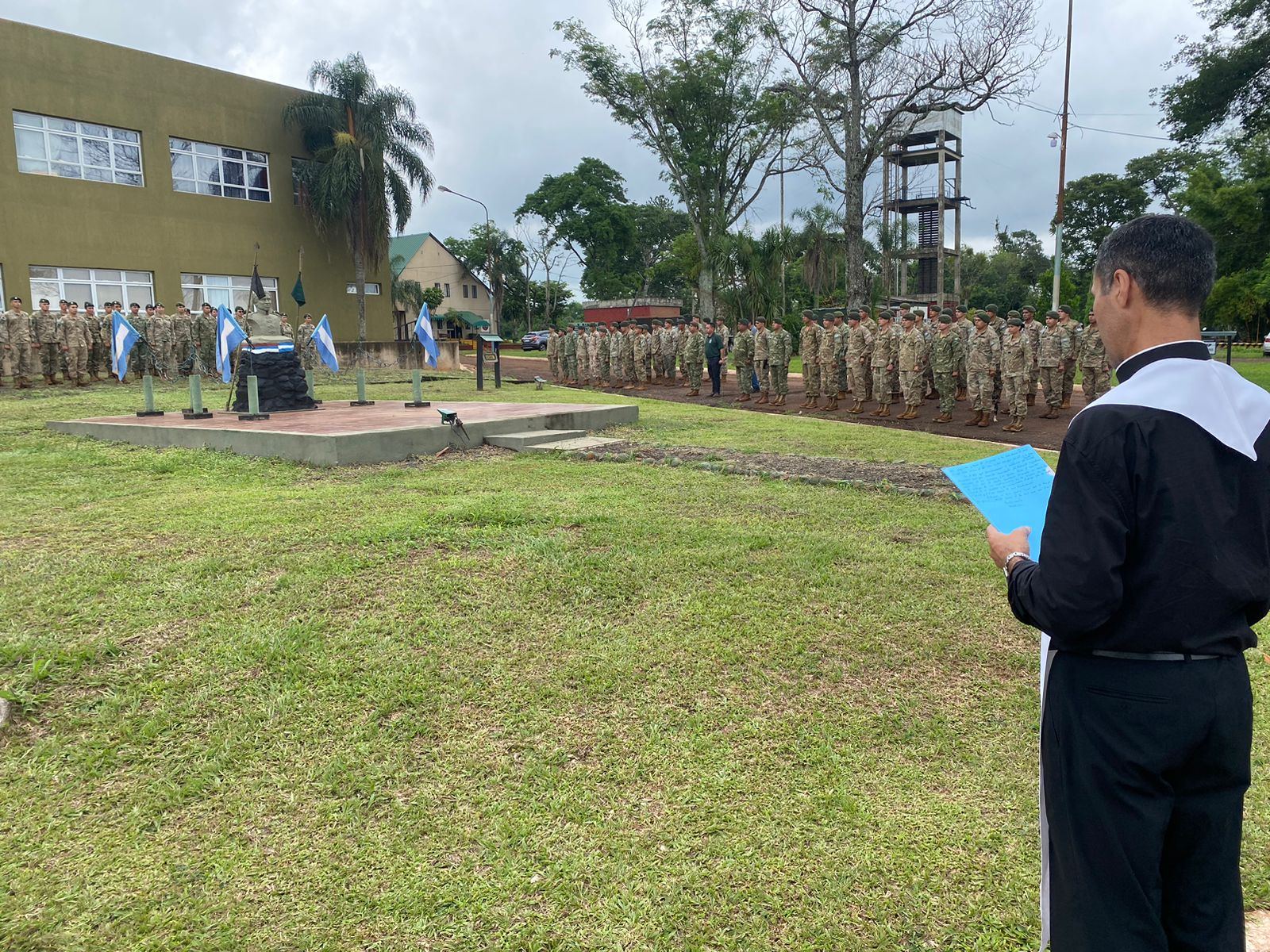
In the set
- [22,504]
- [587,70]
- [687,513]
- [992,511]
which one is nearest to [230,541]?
[22,504]

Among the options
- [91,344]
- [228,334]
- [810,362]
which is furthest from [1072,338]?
[91,344]

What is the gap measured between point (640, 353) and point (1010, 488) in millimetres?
24209

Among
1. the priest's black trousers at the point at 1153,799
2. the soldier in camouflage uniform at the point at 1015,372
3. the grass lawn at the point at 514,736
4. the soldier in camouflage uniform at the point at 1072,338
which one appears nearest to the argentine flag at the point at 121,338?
the grass lawn at the point at 514,736

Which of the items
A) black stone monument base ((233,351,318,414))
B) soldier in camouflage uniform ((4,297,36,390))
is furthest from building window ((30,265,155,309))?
black stone monument base ((233,351,318,414))

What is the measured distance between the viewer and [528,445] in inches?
408

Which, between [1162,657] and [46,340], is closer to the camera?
[1162,657]

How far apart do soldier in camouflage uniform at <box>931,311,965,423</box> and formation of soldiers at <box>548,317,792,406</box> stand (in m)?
5.36

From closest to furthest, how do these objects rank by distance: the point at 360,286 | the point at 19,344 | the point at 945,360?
the point at 945,360
the point at 19,344
the point at 360,286

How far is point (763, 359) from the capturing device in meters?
20.4

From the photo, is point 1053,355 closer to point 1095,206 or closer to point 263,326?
point 263,326

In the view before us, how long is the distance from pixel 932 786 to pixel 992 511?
5.59 feet

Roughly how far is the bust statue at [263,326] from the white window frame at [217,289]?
14509 mm

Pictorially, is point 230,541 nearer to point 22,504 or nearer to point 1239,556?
point 22,504

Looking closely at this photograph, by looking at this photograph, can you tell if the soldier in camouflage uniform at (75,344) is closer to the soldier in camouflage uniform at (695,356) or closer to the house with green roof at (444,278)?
the soldier in camouflage uniform at (695,356)
